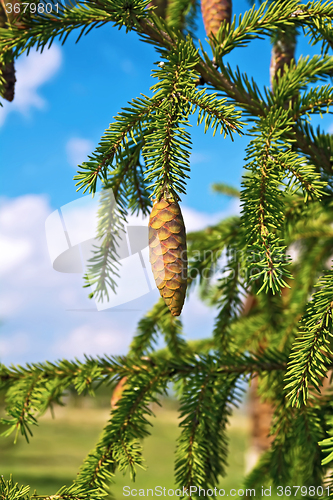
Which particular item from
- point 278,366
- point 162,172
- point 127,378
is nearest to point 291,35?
point 162,172

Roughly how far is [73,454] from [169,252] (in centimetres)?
1074

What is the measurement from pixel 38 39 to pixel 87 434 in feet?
44.7

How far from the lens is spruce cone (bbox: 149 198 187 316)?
53 centimetres

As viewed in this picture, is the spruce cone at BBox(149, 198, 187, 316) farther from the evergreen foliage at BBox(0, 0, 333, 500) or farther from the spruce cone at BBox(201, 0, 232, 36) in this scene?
the spruce cone at BBox(201, 0, 232, 36)

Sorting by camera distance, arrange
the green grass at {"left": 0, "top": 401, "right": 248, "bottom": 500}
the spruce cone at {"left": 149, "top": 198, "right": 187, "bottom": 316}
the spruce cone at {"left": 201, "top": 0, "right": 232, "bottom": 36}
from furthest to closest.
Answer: the green grass at {"left": 0, "top": 401, "right": 248, "bottom": 500}
the spruce cone at {"left": 201, "top": 0, "right": 232, "bottom": 36}
the spruce cone at {"left": 149, "top": 198, "right": 187, "bottom": 316}

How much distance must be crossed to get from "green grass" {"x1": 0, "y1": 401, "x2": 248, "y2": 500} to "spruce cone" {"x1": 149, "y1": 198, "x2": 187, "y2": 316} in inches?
165

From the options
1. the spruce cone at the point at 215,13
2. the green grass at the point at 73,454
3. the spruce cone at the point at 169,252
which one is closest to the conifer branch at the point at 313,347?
the spruce cone at the point at 169,252

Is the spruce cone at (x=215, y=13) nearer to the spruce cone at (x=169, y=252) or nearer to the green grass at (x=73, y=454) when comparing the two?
the spruce cone at (x=169, y=252)

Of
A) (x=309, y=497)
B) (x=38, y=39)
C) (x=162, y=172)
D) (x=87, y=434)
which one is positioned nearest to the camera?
(x=162, y=172)

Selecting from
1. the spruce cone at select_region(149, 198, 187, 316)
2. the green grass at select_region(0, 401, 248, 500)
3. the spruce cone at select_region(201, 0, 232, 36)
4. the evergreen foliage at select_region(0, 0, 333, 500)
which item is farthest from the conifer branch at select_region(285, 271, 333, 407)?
the green grass at select_region(0, 401, 248, 500)

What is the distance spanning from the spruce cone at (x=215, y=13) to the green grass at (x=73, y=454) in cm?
422

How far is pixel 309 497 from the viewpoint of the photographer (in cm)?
97

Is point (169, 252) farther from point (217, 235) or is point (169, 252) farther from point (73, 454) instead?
point (73, 454)

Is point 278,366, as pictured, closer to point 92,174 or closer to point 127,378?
point 127,378
